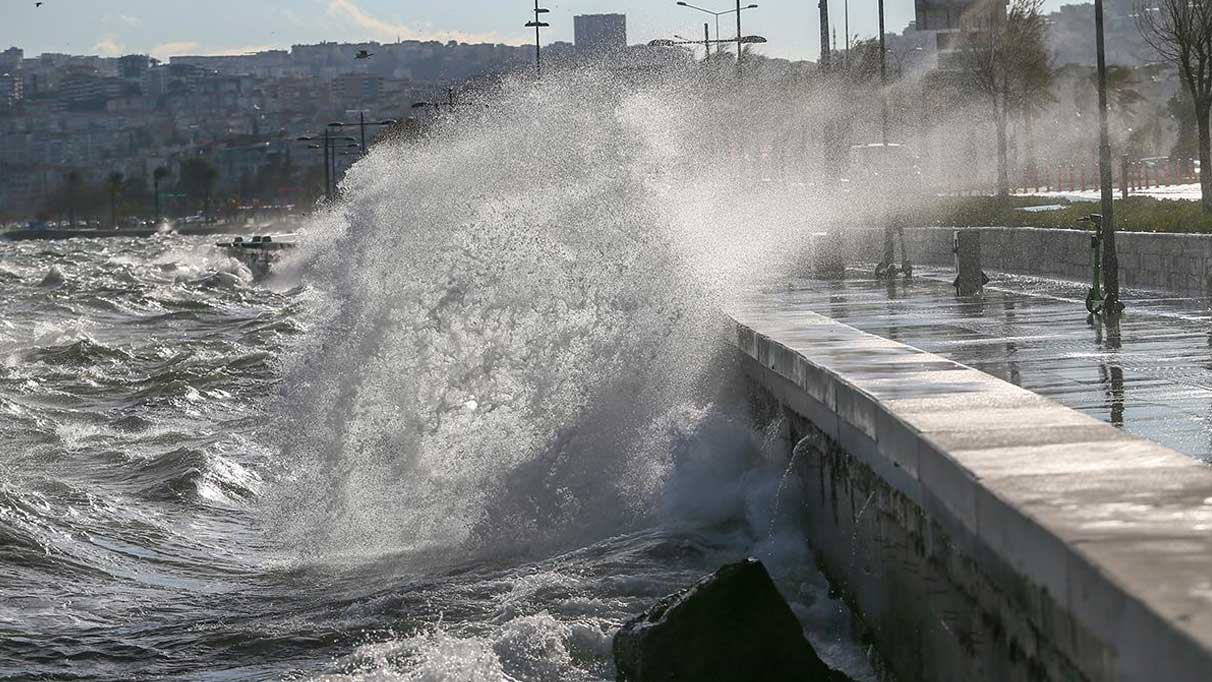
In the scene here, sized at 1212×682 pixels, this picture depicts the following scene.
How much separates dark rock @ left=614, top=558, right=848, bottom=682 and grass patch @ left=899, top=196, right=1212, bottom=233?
13928 millimetres

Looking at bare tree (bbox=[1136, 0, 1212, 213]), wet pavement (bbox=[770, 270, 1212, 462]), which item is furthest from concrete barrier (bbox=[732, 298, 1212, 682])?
bare tree (bbox=[1136, 0, 1212, 213])

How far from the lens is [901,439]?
294 inches

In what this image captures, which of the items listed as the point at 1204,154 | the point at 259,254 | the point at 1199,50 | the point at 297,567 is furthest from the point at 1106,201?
the point at 259,254

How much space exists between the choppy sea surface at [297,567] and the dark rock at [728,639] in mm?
675

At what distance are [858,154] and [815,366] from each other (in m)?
30.2

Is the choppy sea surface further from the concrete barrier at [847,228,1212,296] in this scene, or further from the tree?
the tree

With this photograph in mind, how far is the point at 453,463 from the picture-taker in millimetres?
14656

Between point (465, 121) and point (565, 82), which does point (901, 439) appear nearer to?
point (565, 82)

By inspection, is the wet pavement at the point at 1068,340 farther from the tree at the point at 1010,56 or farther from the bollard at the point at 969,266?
the tree at the point at 1010,56

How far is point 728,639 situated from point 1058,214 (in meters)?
24.0

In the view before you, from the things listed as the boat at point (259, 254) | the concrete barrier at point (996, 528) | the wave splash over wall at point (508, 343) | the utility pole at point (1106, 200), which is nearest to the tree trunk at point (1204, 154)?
the utility pole at point (1106, 200)

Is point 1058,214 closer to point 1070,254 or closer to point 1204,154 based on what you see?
point 1204,154

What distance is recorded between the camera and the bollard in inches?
813

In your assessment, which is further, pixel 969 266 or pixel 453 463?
pixel 969 266
